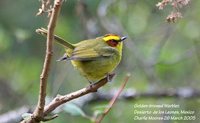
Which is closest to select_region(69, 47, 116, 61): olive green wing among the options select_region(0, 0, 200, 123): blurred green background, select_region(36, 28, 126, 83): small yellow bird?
select_region(36, 28, 126, 83): small yellow bird

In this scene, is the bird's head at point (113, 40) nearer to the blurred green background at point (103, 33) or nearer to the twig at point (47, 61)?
the blurred green background at point (103, 33)

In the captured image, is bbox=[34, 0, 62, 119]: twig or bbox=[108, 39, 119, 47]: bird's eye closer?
bbox=[34, 0, 62, 119]: twig

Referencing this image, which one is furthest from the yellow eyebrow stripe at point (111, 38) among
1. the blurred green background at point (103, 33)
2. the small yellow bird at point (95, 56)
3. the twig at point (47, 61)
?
the twig at point (47, 61)

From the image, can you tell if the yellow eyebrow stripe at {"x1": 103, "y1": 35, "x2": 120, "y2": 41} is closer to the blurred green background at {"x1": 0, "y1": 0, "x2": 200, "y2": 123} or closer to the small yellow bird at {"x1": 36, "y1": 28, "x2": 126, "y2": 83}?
the small yellow bird at {"x1": 36, "y1": 28, "x2": 126, "y2": 83}

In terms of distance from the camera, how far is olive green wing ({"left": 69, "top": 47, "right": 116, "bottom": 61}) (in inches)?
116

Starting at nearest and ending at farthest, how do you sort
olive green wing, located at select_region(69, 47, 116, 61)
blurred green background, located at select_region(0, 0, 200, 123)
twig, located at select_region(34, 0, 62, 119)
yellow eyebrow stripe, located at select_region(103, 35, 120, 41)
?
1. twig, located at select_region(34, 0, 62, 119)
2. olive green wing, located at select_region(69, 47, 116, 61)
3. yellow eyebrow stripe, located at select_region(103, 35, 120, 41)
4. blurred green background, located at select_region(0, 0, 200, 123)

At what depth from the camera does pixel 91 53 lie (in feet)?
10.5

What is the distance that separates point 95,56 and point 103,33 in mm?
2235

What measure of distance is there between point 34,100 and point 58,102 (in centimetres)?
364

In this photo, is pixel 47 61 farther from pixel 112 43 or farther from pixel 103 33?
pixel 103 33

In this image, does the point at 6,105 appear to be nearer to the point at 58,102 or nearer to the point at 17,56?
the point at 17,56

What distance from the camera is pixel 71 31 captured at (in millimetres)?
5445

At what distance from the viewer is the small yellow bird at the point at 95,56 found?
9.73 ft

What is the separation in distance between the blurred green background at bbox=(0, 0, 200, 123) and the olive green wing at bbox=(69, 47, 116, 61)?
1.42 meters
